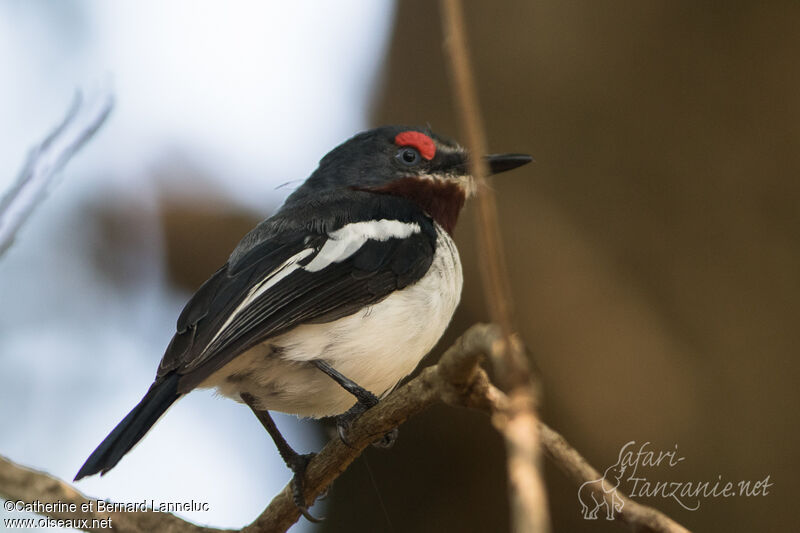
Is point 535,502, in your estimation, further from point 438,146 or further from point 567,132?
point 567,132

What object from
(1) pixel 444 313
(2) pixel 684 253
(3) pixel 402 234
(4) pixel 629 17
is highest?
(4) pixel 629 17

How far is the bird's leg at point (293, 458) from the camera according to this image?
2.77 meters

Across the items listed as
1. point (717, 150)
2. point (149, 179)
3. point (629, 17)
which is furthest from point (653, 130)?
point (149, 179)

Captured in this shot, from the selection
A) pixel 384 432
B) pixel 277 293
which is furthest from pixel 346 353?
pixel 384 432

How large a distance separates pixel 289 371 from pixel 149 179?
197 cm

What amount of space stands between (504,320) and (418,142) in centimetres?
265

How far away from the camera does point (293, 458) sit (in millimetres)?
3051

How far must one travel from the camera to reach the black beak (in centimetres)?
380

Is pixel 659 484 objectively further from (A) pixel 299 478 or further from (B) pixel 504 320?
(B) pixel 504 320

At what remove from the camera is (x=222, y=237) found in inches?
173

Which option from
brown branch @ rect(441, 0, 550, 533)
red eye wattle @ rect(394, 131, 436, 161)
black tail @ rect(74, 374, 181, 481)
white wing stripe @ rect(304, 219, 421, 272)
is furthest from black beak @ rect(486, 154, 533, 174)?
brown branch @ rect(441, 0, 550, 533)

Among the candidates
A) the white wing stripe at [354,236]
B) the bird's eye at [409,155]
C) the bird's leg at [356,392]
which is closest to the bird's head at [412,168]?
the bird's eye at [409,155]

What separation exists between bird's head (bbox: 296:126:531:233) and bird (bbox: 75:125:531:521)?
0.20 meters

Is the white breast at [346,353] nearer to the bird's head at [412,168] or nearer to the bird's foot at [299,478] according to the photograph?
the bird's foot at [299,478]
